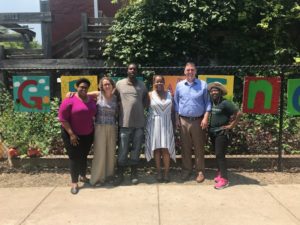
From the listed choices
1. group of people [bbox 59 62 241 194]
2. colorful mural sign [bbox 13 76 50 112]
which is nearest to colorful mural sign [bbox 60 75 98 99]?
colorful mural sign [bbox 13 76 50 112]

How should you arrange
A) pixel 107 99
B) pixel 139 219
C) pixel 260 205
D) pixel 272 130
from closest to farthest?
pixel 139 219
pixel 260 205
pixel 107 99
pixel 272 130

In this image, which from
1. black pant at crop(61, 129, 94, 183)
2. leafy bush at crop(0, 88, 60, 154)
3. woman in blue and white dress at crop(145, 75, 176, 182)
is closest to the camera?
black pant at crop(61, 129, 94, 183)

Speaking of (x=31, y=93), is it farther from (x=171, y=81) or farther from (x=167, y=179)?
A: (x=167, y=179)

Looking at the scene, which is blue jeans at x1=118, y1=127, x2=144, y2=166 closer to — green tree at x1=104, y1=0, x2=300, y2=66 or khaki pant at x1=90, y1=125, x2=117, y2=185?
khaki pant at x1=90, y1=125, x2=117, y2=185

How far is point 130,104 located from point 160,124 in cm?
54

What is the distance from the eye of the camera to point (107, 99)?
6188 mm

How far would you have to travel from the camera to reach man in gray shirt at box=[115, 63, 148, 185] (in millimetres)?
6188

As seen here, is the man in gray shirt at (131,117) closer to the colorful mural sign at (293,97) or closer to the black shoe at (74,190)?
the black shoe at (74,190)

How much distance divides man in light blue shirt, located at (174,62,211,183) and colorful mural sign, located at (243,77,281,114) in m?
0.98

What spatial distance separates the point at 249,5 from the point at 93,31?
3.90 meters

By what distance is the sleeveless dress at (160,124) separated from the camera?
6.28 m

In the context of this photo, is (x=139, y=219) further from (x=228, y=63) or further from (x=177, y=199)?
(x=228, y=63)

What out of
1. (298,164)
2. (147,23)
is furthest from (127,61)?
(298,164)

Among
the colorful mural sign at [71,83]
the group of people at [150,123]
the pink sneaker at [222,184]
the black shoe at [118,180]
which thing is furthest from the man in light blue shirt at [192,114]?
the colorful mural sign at [71,83]
